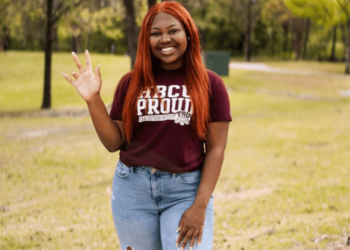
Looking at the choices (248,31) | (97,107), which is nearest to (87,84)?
(97,107)

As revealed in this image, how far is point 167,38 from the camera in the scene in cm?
238

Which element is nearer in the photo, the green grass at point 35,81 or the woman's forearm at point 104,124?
the woman's forearm at point 104,124

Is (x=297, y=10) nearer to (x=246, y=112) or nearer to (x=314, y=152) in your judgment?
(x=246, y=112)

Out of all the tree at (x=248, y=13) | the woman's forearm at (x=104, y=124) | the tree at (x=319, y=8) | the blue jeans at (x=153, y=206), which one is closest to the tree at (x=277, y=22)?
the tree at (x=248, y=13)

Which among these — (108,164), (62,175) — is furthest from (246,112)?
(62,175)

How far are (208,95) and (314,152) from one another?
25.0 feet

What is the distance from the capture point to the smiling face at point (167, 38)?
2.39 metres

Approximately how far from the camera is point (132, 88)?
2420 mm

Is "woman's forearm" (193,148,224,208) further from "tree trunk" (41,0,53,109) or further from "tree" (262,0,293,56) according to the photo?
"tree" (262,0,293,56)

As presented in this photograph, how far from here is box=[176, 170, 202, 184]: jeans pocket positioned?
2.33m

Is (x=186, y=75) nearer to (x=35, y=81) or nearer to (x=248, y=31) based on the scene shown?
(x=35, y=81)

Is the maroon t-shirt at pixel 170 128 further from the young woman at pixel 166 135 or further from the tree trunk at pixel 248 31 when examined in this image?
the tree trunk at pixel 248 31

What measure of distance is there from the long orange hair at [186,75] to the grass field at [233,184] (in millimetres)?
2878

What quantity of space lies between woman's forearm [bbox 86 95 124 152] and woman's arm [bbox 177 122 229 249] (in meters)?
0.53
